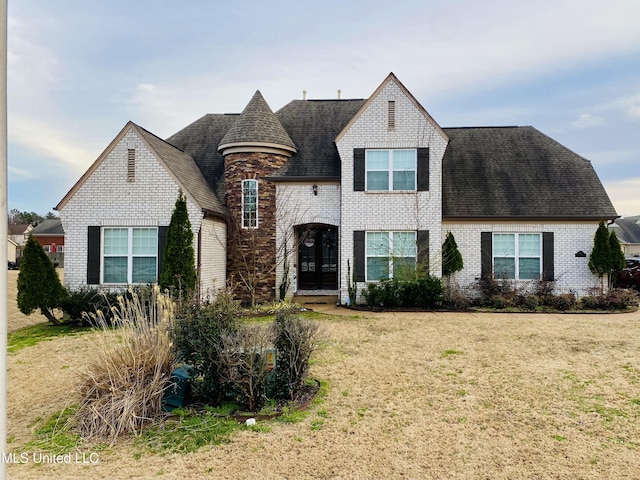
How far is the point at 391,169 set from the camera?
15.7 m

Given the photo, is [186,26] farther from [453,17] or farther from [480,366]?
[480,366]

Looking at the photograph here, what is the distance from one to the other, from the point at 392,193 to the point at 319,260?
178 inches

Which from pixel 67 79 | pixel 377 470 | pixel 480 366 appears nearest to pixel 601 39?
pixel 480 366

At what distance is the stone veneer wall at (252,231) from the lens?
16.4 meters

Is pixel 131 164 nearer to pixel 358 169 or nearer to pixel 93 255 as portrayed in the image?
pixel 93 255

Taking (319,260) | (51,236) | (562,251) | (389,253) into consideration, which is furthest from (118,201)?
(51,236)

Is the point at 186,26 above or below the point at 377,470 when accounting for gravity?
above

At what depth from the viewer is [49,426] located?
18.1 feet

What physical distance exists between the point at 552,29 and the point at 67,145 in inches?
638

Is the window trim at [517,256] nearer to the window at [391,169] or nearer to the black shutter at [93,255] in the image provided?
the window at [391,169]

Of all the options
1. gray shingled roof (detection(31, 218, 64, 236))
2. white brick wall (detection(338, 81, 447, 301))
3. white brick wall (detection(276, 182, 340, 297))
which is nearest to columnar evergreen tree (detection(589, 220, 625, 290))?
white brick wall (detection(338, 81, 447, 301))

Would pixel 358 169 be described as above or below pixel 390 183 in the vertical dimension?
above

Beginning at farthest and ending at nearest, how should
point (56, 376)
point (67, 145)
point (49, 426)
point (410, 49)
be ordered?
point (67, 145) → point (410, 49) → point (56, 376) → point (49, 426)

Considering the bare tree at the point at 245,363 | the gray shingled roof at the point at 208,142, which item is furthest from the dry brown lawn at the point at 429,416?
the gray shingled roof at the point at 208,142
